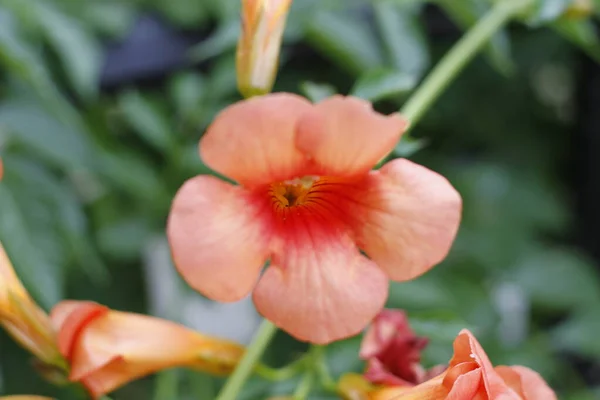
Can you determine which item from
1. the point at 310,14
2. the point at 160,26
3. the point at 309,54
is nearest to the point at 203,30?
the point at 160,26

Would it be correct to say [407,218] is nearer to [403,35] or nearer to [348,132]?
[348,132]

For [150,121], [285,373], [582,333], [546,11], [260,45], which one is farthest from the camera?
[582,333]

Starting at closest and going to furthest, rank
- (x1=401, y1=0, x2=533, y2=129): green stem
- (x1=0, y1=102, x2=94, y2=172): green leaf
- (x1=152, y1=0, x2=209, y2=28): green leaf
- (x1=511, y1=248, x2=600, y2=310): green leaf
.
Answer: (x1=401, y1=0, x2=533, y2=129): green stem
(x1=0, y1=102, x2=94, y2=172): green leaf
(x1=152, y1=0, x2=209, y2=28): green leaf
(x1=511, y1=248, x2=600, y2=310): green leaf

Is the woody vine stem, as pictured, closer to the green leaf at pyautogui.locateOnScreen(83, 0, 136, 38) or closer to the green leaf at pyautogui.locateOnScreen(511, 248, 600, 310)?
the green leaf at pyautogui.locateOnScreen(83, 0, 136, 38)

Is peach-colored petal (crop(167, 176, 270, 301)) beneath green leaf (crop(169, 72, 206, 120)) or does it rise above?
beneath

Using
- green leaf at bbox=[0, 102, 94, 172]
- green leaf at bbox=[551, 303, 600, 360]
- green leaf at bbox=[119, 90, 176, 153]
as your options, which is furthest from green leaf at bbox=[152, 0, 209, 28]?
green leaf at bbox=[551, 303, 600, 360]

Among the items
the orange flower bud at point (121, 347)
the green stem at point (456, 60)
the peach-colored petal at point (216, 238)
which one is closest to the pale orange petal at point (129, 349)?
the orange flower bud at point (121, 347)

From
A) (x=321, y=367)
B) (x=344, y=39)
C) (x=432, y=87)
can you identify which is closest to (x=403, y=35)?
(x=344, y=39)
